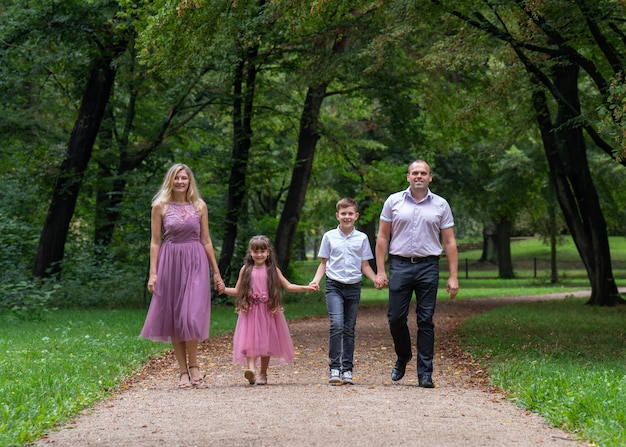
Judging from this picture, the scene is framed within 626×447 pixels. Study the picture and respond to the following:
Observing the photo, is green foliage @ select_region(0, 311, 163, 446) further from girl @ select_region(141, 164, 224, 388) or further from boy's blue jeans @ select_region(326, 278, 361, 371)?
boy's blue jeans @ select_region(326, 278, 361, 371)

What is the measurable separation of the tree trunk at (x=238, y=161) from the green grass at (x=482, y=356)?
238 cm

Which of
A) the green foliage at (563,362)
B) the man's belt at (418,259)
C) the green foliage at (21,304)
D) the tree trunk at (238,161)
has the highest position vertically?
the tree trunk at (238,161)

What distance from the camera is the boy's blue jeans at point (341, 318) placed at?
9.48m

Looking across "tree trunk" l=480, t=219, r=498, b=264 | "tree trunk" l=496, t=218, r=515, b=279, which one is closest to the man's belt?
"tree trunk" l=496, t=218, r=515, b=279

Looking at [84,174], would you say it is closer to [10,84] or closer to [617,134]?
[10,84]

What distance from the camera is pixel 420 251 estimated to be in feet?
29.8

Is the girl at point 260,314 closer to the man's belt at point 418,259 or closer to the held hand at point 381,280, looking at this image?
the held hand at point 381,280

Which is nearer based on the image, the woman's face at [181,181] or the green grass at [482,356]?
the green grass at [482,356]

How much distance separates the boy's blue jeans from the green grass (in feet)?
5.05

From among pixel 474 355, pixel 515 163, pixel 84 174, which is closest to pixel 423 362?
pixel 474 355

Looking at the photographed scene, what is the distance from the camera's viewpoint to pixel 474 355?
1252cm

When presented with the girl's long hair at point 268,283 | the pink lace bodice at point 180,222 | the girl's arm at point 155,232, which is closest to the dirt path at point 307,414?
the girl's long hair at point 268,283

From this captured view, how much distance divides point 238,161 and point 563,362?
14040 millimetres

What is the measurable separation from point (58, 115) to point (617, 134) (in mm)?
21369
